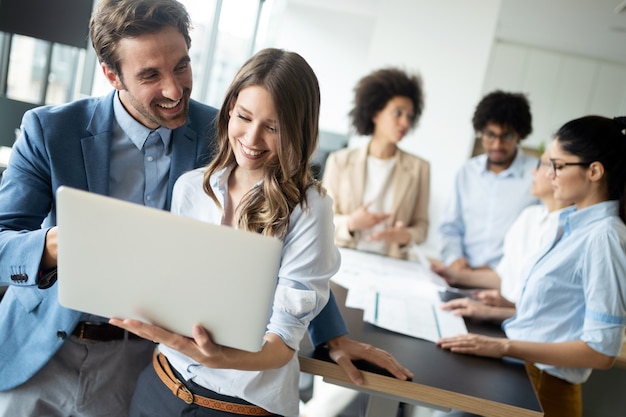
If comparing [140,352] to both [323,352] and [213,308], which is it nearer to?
[323,352]

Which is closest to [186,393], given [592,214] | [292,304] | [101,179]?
[292,304]

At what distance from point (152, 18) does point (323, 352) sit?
94cm

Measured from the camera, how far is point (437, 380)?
58.8 inches

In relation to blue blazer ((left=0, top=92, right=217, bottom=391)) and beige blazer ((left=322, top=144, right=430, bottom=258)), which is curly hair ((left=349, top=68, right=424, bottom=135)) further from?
blue blazer ((left=0, top=92, right=217, bottom=391))

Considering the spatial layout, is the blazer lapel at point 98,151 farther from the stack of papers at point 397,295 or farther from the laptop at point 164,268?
the stack of papers at point 397,295

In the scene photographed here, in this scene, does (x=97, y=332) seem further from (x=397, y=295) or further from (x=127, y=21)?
(x=397, y=295)

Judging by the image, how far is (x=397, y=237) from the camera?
2.95m

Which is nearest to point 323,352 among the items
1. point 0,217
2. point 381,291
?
point 381,291

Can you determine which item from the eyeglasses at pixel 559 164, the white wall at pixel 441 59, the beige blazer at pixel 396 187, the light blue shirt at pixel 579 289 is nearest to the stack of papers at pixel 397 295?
the light blue shirt at pixel 579 289

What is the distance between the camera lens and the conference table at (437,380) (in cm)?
142

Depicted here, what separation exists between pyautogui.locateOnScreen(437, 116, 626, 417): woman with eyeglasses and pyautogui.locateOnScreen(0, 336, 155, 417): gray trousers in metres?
0.90

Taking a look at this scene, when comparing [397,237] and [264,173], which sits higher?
[264,173]

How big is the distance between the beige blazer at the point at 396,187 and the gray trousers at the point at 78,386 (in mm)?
1771

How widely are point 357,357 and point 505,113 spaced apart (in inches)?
91.8
